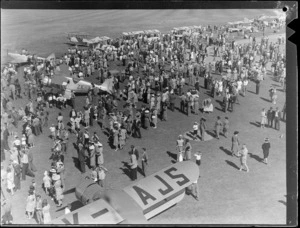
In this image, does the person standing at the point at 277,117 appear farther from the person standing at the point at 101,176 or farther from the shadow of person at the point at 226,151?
the person standing at the point at 101,176

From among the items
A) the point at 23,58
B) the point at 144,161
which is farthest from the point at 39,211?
the point at 23,58

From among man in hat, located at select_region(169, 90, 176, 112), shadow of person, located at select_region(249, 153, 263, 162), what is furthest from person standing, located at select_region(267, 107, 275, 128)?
man in hat, located at select_region(169, 90, 176, 112)

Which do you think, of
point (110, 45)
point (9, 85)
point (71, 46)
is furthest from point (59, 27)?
point (9, 85)

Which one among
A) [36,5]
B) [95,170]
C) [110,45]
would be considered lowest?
[95,170]

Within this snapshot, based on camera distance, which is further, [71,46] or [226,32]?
[226,32]

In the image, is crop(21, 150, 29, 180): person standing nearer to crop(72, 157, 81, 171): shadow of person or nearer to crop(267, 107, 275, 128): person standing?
crop(72, 157, 81, 171): shadow of person

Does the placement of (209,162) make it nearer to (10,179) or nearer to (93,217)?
(93,217)

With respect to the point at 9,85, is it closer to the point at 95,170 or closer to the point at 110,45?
the point at 110,45
